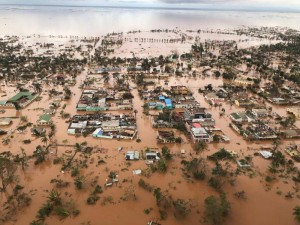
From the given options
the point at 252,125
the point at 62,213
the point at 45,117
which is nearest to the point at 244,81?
the point at 252,125

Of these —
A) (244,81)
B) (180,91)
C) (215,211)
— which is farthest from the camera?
(244,81)

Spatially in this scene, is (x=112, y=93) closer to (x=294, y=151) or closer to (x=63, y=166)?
(x=63, y=166)

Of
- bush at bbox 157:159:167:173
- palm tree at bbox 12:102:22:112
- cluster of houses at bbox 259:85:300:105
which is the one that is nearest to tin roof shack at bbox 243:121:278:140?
cluster of houses at bbox 259:85:300:105

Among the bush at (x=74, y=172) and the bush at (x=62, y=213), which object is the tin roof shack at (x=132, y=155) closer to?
the bush at (x=74, y=172)

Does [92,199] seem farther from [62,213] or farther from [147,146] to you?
[147,146]

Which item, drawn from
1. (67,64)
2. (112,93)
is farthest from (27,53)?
(112,93)

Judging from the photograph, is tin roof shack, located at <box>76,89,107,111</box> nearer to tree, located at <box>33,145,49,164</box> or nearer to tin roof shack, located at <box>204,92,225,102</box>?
tree, located at <box>33,145,49,164</box>

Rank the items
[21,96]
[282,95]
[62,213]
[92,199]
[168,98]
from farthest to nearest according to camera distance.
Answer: [282,95]
[168,98]
[21,96]
[92,199]
[62,213]
